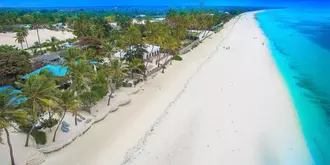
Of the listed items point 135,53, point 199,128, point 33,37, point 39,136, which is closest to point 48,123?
point 39,136

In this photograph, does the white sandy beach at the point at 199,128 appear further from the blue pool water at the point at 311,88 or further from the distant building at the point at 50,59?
the distant building at the point at 50,59

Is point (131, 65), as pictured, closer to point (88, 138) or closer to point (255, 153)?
point (88, 138)

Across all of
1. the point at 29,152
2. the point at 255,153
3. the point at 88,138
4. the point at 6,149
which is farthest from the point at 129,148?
the point at 255,153

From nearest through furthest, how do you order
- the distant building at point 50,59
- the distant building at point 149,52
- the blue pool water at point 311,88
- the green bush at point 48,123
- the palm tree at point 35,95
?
the palm tree at point 35,95 → the green bush at point 48,123 → the blue pool water at point 311,88 → the distant building at point 50,59 → the distant building at point 149,52

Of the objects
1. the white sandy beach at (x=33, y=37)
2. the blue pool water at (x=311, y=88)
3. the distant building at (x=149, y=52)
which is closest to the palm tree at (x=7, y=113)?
the blue pool water at (x=311, y=88)

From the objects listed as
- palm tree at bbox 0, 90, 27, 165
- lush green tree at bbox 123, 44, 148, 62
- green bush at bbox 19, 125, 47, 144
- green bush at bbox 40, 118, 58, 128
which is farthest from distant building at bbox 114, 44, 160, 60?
palm tree at bbox 0, 90, 27, 165

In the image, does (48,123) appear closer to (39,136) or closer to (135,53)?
(39,136)

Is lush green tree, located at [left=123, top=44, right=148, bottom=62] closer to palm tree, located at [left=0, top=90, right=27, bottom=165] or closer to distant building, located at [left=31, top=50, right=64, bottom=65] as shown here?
distant building, located at [left=31, top=50, right=64, bottom=65]
